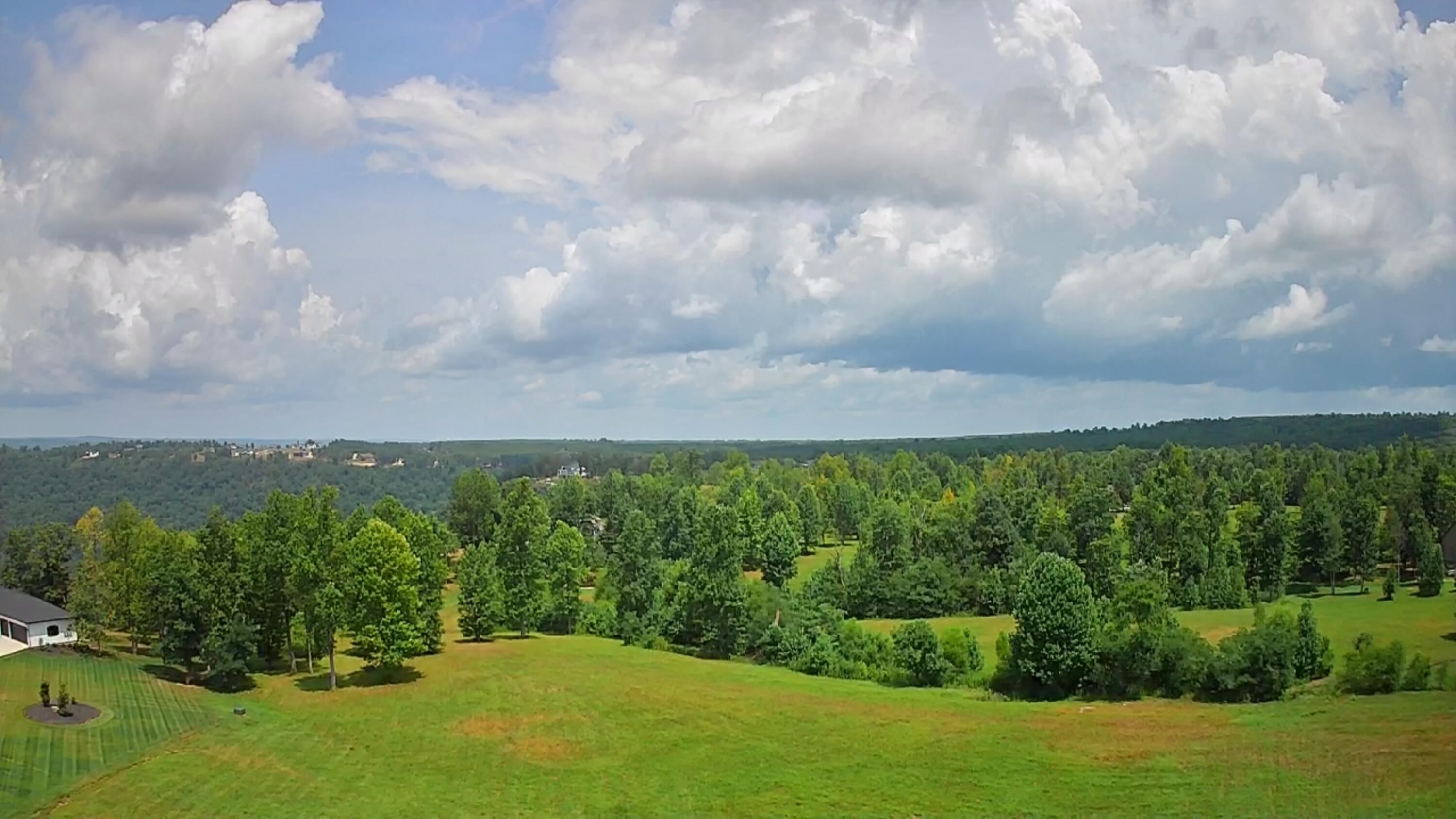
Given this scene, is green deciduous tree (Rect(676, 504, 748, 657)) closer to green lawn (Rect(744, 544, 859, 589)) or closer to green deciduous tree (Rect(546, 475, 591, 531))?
green lawn (Rect(744, 544, 859, 589))

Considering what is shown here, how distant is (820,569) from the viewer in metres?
82.4

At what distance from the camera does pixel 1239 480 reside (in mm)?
107750

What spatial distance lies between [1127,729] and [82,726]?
37868 mm

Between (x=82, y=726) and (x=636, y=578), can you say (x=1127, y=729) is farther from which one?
(x=82, y=726)

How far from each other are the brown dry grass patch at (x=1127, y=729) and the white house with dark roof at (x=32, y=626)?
50337 millimetres

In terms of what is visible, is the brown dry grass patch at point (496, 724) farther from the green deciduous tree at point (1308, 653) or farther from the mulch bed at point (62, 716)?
the green deciduous tree at point (1308, 653)

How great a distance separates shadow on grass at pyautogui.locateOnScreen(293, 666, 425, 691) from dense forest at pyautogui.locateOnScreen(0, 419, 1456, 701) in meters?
0.73

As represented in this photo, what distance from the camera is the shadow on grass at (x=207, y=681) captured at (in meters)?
46.0

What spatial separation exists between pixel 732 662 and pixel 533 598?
50.6 ft

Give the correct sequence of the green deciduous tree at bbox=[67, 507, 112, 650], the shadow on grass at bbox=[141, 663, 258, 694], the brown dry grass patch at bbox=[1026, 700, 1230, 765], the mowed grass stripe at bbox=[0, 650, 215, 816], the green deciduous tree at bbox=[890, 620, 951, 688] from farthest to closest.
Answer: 1. the green deciduous tree at bbox=[67, 507, 112, 650]
2. the green deciduous tree at bbox=[890, 620, 951, 688]
3. the shadow on grass at bbox=[141, 663, 258, 694]
4. the brown dry grass patch at bbox=[1026, 700, 1230, 765]
5. the mowed grass stripe at bbox=[0, 650, 215, 816]

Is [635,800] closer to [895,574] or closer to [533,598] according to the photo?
[533,598]

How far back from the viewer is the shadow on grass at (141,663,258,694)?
4597 centimetres

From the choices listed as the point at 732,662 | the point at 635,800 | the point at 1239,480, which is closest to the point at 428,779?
the point at 635,800

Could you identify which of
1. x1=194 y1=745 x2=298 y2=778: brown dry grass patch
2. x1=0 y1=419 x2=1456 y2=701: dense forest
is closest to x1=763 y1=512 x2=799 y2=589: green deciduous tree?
x1=0 y1=419 x2=1456 y2=701: dense forest
